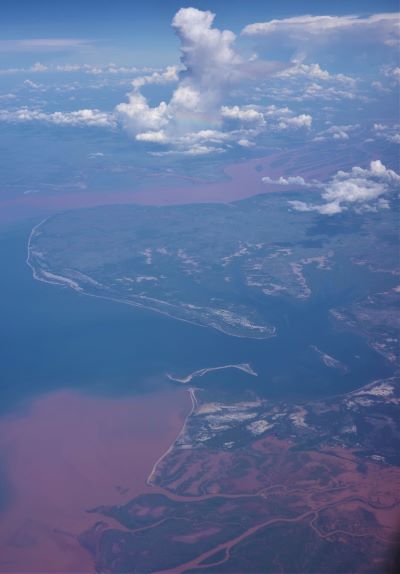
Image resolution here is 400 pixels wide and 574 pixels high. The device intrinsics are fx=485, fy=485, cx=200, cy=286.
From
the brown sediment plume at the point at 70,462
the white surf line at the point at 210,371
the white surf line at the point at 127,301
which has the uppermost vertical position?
the white surf line at the point at 127,301

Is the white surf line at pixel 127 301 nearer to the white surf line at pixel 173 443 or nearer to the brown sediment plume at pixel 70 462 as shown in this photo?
the white surf line at pixel 173 443

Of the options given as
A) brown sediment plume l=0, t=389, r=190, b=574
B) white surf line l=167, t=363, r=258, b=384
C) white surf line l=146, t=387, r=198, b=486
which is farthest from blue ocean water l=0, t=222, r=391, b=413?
brown sediment plume l=0, t=389, r=190, b=574

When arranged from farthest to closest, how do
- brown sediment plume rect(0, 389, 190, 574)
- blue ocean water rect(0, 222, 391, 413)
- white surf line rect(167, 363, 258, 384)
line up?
white surf line rect(167, 363, 258, 384) → blue ocean water rect(0, 222, 391, 413) → brown sediment plume rect(0, 389, 190, 574)

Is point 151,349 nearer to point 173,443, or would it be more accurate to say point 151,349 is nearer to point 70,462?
point 173,443

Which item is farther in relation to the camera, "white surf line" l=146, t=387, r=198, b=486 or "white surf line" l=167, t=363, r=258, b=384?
"white surf line" l=167, t=363, r=258, b=384

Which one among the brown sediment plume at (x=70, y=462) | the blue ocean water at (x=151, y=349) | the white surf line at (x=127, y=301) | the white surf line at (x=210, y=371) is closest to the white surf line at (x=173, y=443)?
the brown sediment plume at (x=70, y=462)

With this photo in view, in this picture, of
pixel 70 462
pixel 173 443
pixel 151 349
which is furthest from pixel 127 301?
pixel 70 462

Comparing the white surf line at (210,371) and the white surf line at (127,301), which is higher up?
the white surf line at (127,301)

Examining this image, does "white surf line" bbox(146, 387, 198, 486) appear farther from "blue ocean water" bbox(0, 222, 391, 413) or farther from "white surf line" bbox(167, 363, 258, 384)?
"blue ocean water" bbox(0, 222, 391, 413)
